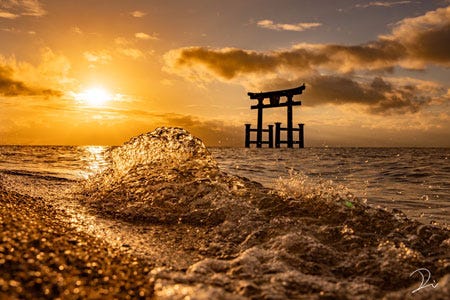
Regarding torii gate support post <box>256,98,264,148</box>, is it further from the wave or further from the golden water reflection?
the wave

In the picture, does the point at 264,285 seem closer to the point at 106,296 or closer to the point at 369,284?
the point at 369,284

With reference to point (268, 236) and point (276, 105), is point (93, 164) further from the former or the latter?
point (276, 105)

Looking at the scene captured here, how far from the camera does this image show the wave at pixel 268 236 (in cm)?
197

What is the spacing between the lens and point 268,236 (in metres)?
2.96

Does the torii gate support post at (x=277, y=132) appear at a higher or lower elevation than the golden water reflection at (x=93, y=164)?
higher

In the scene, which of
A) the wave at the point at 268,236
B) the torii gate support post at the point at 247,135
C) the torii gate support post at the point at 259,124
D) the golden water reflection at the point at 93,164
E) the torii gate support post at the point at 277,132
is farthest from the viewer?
Answer: the torii gate support post at the point at 247,135

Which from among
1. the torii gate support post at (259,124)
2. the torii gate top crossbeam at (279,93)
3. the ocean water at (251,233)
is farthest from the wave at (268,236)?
the torii gate support post at (259,124)

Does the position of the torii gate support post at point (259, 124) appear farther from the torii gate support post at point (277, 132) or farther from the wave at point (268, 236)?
the wave at point (268, 236)

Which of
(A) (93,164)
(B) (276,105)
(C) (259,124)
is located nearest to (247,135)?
(C) (259,124)

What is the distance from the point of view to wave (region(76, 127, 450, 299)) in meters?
1.97

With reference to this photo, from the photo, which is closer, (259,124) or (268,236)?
(268,236)

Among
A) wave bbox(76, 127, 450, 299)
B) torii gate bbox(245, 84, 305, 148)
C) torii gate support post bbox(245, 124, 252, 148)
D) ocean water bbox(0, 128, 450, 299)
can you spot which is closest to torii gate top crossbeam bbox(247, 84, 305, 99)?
torii gate bbox(245, 84, 305, 148)

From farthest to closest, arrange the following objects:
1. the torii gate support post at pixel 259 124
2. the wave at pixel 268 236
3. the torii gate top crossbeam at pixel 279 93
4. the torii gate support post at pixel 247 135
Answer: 1. the torii gate support post at pixel 247 135
2. the torii gate support post at pixel 259 124
3. the torii gate top crossbeam at pixel 279 93
4. the wave at pixel 268 236

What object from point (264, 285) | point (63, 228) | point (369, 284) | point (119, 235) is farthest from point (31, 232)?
point (369, 284)
